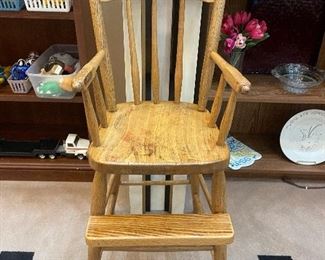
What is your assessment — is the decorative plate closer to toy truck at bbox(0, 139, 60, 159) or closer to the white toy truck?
the white toy truck

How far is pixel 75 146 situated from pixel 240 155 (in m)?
0.68

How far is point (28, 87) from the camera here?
1.22 metres

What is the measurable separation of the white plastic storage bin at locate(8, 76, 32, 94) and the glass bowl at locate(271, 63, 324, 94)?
36.9 inches

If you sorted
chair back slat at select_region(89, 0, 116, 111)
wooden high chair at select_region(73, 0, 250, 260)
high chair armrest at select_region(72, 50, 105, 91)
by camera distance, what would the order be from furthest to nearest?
chair back slat at select_region(89, 0, 116, 111), wooden high chair at select_region(73, 0, 250, 260), high chair armrest at select_region(72, 50, 105, 91)

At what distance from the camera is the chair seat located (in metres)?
0.74

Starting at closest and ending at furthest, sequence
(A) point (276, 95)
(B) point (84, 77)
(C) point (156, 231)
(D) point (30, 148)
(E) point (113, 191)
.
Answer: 1. (B) point (84, 77)
2. (C) point (156, 231)
3. (E) point (113, 191)
4. (A) point (276, 95)
5. (D) point (30, 148)

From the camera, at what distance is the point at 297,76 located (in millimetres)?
1259

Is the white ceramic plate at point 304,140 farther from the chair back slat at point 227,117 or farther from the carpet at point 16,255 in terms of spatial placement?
the carpet at point 16,255

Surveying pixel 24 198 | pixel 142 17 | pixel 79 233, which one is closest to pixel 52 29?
pixel 142 17

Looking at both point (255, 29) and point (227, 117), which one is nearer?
point (227, 117)

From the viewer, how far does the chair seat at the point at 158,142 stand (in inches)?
29.3

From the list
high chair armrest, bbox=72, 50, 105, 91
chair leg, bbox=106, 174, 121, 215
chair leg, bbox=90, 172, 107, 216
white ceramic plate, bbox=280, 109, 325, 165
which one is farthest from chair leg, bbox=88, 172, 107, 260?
white ceramic plate, bbox=280, 109, 325, 165

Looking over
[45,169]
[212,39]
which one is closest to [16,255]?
[45,169]

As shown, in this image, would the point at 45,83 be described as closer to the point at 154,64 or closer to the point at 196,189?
the point at 154,64
